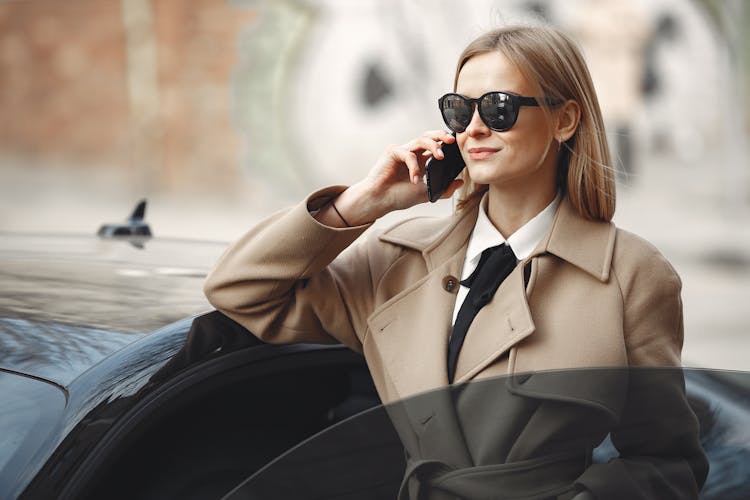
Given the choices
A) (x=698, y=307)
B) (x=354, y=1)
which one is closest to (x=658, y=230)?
(x=698, y=307)

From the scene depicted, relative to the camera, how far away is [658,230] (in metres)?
9.37

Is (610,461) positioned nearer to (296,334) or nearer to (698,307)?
(296,334)

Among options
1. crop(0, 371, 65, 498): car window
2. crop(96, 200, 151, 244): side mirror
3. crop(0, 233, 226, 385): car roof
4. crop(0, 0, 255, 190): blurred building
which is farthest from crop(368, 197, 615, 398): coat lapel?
crop(0, 0, 255, 190): blurred building

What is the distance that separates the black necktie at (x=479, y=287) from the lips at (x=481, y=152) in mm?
157

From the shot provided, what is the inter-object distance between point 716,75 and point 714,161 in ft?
2.62

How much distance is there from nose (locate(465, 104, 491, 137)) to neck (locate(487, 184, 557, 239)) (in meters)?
0.12

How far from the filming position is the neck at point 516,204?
1.67m

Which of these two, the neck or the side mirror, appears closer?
the neck

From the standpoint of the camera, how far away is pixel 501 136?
159cm

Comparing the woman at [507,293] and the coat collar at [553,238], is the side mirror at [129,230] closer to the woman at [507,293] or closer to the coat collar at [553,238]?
the woman at [507,293]

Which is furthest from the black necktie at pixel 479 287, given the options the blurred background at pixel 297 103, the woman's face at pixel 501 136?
the blurred background at pixel 297 103

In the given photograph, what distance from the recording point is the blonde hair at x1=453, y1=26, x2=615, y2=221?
159cm

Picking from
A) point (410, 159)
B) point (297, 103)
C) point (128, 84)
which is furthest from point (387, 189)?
point (128, 84)

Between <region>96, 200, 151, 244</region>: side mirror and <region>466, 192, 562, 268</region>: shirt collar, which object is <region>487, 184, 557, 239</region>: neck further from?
<region>96, 200, 151, 244</region>: side mirror
